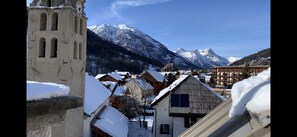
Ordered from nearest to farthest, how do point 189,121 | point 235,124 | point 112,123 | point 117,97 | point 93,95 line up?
1. point 235,124
2. point 189,121
3. point 112,123
4. point 93,95
5. point 117,97

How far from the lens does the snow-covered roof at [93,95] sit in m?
22.0

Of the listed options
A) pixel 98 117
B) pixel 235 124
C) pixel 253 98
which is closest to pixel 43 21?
pixel 98 117

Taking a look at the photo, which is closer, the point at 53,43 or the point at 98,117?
the point at 53,43

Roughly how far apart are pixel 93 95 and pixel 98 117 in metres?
2.52

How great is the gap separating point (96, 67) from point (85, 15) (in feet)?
333

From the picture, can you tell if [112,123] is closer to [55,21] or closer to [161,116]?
[161,116]

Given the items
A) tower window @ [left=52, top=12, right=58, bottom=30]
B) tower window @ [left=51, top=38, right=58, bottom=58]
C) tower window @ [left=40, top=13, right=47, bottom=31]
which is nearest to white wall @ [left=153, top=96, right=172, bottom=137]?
tower window @ [left=51, top=38, right=58, bottom=58]

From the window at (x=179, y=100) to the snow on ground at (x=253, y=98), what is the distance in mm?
15263

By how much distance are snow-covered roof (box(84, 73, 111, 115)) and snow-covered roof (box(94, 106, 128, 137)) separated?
120cm

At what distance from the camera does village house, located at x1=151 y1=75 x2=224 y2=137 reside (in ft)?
57.7

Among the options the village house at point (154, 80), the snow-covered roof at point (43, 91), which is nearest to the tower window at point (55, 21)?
the snow-covered roof at point (43, 91)

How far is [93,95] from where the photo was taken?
25.4 metres
